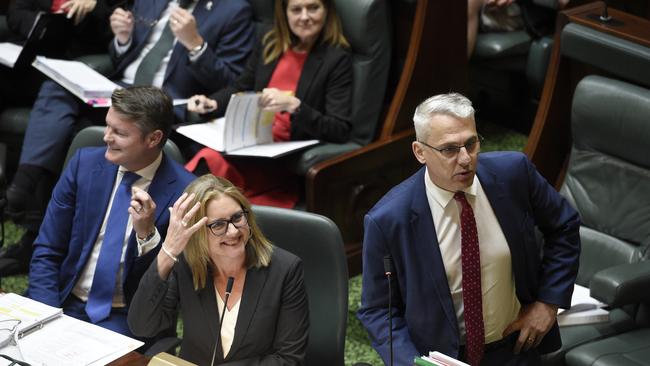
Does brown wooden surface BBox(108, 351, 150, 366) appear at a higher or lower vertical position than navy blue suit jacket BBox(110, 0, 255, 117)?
lower

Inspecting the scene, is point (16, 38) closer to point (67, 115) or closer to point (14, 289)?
point (67, 115)

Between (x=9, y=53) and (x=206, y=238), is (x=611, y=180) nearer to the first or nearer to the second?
(x=206, y=238)

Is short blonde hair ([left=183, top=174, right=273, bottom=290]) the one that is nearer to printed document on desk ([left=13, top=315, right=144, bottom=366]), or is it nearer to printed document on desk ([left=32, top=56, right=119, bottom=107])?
printed document on desk ([left=13, top=315, right=144, bottom=366])

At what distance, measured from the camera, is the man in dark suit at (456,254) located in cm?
264

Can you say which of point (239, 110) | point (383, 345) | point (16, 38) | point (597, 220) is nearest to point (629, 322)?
point (597, 220)

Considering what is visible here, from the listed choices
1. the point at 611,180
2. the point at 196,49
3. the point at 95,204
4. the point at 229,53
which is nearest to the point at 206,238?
the point at 95,204

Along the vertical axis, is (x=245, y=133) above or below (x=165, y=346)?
above

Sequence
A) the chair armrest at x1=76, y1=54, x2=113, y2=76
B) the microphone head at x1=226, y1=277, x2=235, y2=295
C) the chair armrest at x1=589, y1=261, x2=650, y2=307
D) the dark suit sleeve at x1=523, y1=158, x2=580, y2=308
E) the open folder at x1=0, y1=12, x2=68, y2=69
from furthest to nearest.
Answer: the chair armrest at x1=76, y1=54, x2=113, y2=76, the open folder at x1=0, y1=12, x2=68, y2=69, the chair armrest at x1=589, y1=261, x2=650, y2=307, the dark suit sleeve at x1=523, y1=158, x2=580, y2=308, the microphone head at x1=226, y1=277, x2=235, y2=295

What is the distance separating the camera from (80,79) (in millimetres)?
4266

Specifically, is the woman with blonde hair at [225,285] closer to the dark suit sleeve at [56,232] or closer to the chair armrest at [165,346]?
the chair armrest at [165,346]

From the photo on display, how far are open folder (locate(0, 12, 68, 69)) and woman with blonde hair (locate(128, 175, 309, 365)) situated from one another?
2128 mm

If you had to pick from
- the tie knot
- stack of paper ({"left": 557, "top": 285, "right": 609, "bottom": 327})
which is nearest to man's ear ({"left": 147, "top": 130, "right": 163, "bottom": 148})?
the tie knot

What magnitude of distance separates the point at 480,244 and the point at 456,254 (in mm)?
65

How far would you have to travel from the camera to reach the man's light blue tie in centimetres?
307
